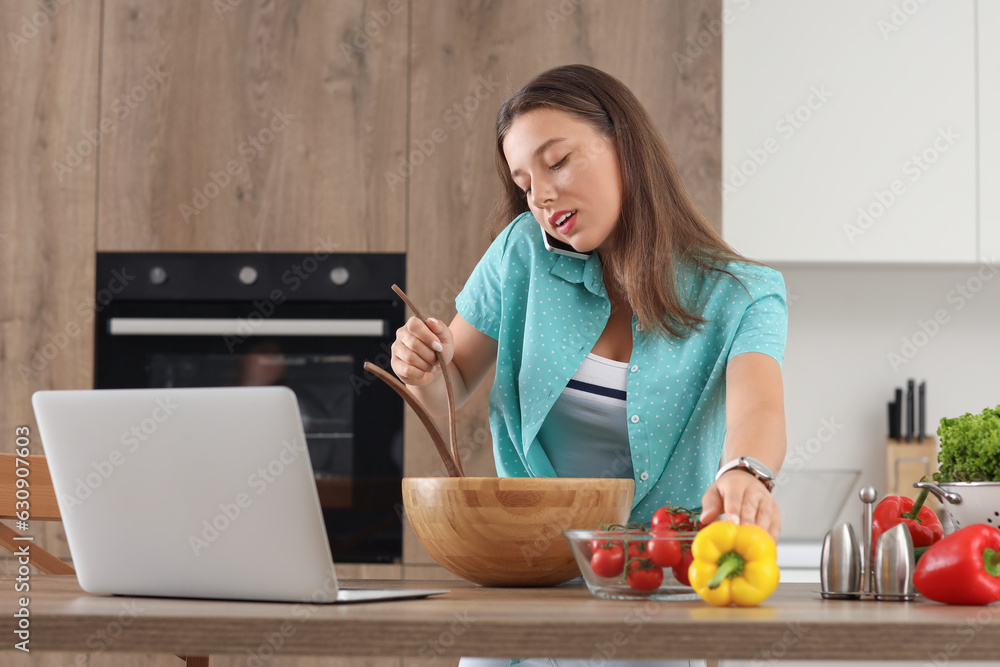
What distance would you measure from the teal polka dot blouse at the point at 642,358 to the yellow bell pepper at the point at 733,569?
40cm

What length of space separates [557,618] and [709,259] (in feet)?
2.22

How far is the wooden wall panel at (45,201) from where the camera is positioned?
2.35 meters

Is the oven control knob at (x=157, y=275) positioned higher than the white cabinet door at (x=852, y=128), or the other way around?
the white cabinet door at (x=852, y=128)

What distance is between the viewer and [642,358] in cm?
121

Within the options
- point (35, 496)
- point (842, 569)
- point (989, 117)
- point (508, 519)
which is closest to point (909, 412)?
point (989, 117)

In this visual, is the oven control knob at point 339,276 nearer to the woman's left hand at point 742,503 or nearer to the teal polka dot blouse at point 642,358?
the teal polka dot blouse at point 642,358

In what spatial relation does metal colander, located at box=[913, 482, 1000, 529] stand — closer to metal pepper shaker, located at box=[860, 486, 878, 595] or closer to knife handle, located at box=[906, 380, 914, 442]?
metal pepper shaker, located at box=[860, 486, 878, 595]

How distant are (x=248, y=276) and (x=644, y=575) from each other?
172cm

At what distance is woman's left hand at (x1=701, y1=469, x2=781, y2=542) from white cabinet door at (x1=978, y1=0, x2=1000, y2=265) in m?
1.96

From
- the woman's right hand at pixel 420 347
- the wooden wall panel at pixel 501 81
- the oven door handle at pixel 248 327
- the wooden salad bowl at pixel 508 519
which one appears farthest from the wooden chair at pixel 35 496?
the wooden wall panel at pixel 501 81

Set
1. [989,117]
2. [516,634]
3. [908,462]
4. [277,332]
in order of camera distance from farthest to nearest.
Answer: [908,462] < [989,117] < [277,332] < [516,634]

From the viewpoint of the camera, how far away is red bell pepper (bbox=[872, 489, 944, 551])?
0.94 m

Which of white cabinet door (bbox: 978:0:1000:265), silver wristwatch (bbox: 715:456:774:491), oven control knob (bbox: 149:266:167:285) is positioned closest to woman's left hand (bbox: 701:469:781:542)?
silver wristwatch (bbox: 715:456:774:491)

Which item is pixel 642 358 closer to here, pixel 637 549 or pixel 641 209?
pixel 641 209
